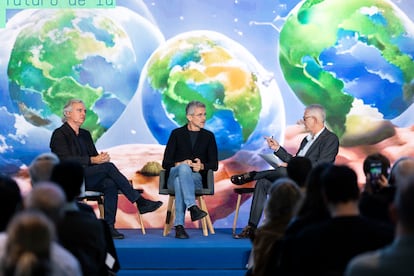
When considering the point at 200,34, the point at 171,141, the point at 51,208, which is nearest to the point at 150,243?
the point at 171,141

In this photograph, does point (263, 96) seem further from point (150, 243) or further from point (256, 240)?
point (256, 240)

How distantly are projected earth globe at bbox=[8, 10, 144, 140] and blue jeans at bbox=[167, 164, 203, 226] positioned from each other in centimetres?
129

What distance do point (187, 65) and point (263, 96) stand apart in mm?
767

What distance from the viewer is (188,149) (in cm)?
798

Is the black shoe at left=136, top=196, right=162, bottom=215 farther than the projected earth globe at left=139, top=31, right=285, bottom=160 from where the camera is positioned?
No

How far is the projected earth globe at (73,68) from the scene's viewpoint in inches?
343

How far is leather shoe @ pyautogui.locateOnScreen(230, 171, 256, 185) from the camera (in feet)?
25.9

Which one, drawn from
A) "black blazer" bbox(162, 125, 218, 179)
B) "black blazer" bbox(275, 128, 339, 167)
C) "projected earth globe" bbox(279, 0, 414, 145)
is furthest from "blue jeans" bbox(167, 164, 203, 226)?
"projected earth globe" bbox(279, 0, 414, 145)

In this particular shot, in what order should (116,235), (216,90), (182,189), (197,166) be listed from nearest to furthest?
(116,235) < (182,189) < (197,166) < (216,90)

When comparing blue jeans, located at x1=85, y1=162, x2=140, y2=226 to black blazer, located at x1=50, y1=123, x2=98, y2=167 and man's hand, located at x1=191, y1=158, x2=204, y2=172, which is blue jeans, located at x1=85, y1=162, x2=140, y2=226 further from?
man's hand, located at x1=191, y1=158, x2=204, y2=172

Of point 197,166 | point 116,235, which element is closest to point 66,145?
point 116,235

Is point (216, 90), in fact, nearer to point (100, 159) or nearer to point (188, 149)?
point (188, 149)

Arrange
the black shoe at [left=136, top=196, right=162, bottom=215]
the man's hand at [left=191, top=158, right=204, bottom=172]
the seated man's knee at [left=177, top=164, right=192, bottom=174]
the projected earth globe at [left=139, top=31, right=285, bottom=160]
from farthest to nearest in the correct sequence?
the projected earth globe at [left=139, top=31, right=285, bottom=160] < the black shoe at [left=136, top=196, right=162, bottom=215] < the man's hand at [left=191, top=158, right=204, bottom=172] < the seated man's knee at [left=177, top=164, right=192, bottom=174]

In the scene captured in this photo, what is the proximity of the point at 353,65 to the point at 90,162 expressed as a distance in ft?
8.81
